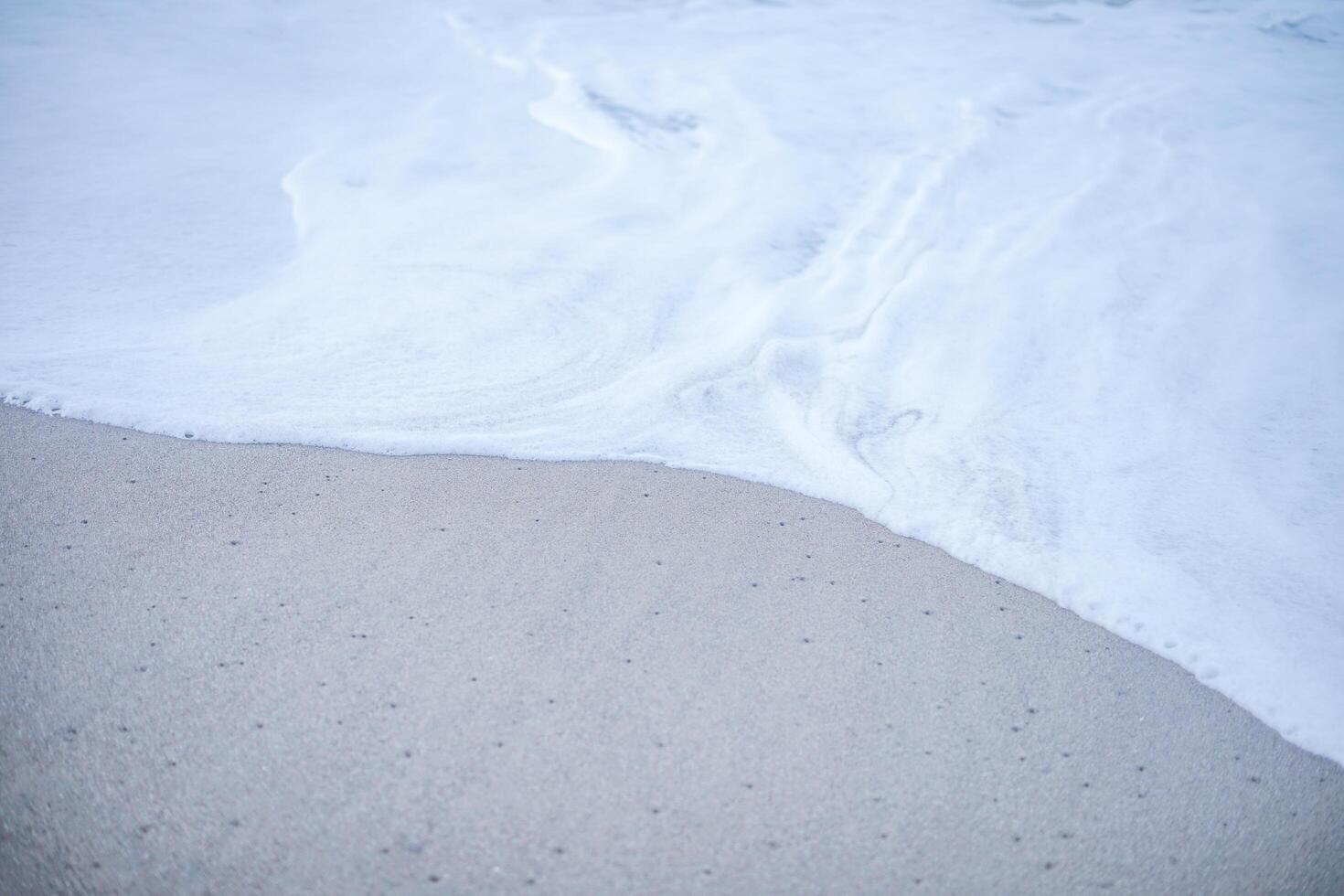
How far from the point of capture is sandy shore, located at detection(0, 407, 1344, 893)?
1.58m

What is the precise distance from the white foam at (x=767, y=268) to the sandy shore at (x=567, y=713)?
0.88 ft

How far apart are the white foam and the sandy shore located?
0.27 meters

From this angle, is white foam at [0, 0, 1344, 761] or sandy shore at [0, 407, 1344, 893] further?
white foam at [0, 0, 1344, 761]

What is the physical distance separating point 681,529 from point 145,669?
3.83ft

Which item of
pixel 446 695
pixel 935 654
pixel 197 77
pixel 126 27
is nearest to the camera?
pixel 446 695

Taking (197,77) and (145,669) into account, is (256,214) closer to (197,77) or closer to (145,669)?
(197,77)

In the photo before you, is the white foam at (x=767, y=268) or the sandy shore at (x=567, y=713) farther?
the white foam at (x=767, y=268)

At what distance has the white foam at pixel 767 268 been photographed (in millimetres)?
2639

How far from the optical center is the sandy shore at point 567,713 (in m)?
1.58

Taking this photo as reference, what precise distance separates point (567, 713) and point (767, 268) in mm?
2457

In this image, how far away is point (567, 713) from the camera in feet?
5.98

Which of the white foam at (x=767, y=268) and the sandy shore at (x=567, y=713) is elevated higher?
the sandy shore at (x=567, y=713)

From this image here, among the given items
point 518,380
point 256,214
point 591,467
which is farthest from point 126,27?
point 591,467

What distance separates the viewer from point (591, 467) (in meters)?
2.62
